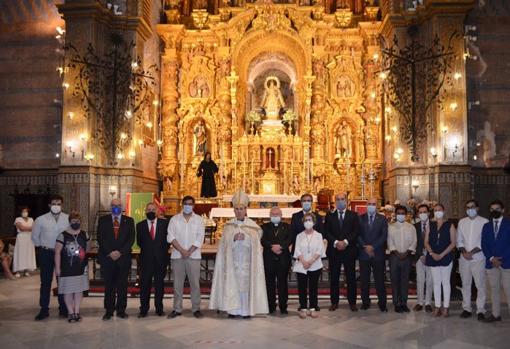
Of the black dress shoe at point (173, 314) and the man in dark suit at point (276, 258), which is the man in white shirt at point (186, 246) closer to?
the black dress shoe at point (173, 314)

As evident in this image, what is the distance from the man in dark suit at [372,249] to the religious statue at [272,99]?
13.4 metres

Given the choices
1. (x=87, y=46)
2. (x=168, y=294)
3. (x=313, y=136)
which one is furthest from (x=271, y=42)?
(x=168, y=294)

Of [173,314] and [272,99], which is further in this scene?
[272,99]

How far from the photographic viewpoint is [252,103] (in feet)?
76.1

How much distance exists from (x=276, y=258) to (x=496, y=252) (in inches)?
137

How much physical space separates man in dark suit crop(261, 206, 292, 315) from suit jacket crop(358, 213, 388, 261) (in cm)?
133

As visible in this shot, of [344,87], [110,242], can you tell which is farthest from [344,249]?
[344,87]

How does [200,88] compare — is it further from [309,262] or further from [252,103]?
[309,262]

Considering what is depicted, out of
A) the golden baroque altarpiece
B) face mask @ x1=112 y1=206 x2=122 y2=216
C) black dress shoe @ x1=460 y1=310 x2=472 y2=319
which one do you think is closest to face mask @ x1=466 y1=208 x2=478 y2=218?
black dress shoe @ x1=460 y1=310 x2=472 y2=319

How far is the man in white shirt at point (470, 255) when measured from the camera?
310 inches

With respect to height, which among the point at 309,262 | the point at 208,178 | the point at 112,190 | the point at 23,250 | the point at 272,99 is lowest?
the point at 23,250

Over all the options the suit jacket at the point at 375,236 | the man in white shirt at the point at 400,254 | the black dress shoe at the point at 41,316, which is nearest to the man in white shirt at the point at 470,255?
the man in white shirt at the point at 400,254

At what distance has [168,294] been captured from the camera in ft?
32.8

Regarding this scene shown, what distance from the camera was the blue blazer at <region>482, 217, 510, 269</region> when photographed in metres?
7.50
